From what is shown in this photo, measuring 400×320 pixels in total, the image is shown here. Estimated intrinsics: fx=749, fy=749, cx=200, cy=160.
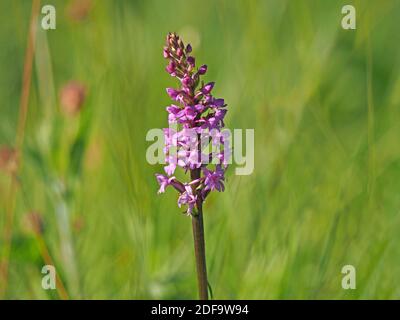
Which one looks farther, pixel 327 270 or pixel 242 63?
pixel 242 63

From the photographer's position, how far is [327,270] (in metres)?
2.32

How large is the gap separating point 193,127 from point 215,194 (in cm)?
107

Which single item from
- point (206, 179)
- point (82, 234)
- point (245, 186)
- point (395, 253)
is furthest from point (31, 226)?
point (395, 253)

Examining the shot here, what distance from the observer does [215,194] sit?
2682 millimetres

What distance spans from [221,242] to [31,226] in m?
0.60

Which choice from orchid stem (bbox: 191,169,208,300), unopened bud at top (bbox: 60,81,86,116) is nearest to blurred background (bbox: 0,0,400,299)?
unopened bud at top (bbox: 60,81,86,116)

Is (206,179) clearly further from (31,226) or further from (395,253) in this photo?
(395,253)

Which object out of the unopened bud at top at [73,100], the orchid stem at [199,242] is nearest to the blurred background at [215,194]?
the unopened bud at top at [73,100]

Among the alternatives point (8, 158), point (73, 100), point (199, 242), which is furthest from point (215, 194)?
point (199, 242)

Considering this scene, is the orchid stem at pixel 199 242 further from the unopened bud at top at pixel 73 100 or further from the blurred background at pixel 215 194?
the unopened bud at top at pixel 73 100

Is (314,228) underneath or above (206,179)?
underneath

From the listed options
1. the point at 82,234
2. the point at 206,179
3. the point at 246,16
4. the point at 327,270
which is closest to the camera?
the point at 206,179

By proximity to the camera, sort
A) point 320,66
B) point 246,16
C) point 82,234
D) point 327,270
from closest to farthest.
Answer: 1. point 327,270
2. point 82,234
3. point 320,66
4. point 246,16

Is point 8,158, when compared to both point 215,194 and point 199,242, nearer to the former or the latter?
point 215,194
